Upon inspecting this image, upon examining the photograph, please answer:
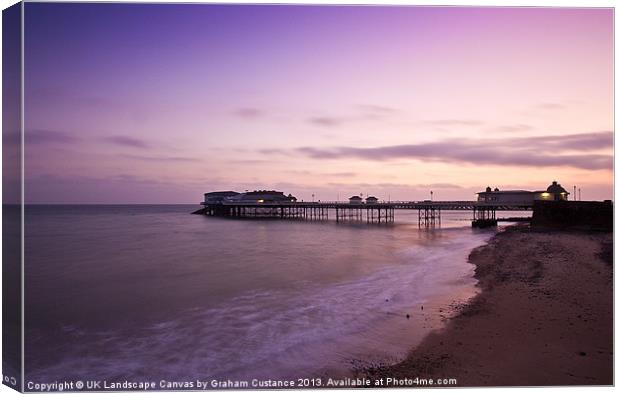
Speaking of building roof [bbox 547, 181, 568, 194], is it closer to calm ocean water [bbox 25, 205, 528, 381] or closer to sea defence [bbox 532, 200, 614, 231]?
sea defence [bbox 532, 200, 614, 231]

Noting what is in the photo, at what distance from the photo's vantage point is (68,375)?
586 cm

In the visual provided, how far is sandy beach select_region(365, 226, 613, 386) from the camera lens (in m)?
4.93

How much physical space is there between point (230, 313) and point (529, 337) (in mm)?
5321

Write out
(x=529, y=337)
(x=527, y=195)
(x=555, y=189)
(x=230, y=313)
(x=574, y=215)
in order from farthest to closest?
1. (x=527, y=195)
2. (x=555, y=189)
3. (x=574, y=215)
4. (x=230, y=313)
5. (x=529, y=337)

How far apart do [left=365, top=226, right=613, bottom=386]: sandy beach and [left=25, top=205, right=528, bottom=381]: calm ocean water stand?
0.61 meters

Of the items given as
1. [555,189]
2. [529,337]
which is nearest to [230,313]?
[529,337]

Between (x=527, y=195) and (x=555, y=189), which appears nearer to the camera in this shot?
(x=555, y=189)

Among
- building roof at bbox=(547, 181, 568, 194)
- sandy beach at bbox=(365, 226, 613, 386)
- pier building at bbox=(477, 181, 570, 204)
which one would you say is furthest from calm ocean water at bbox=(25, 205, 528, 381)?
building roof at bbox=(547, 181, 568, 194)

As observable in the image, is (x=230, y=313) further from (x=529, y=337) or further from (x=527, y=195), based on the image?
(x=527, y=195)

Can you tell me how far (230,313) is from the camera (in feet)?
28.2

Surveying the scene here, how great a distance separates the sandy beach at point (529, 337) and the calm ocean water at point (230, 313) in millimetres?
612

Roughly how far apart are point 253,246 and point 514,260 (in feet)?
41.2

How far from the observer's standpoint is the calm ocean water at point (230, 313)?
6.05 metres

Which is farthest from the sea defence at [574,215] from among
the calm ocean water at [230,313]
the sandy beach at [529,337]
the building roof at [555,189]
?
the sandy beach at [529,337]
